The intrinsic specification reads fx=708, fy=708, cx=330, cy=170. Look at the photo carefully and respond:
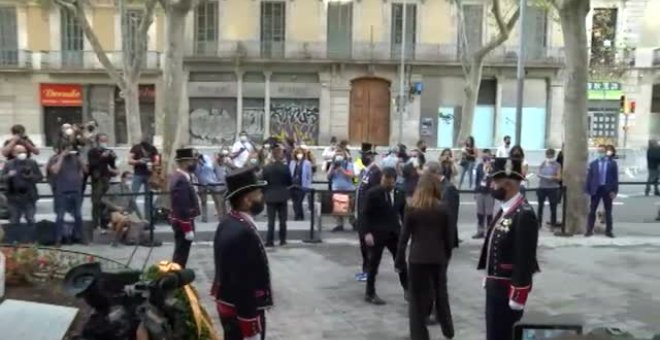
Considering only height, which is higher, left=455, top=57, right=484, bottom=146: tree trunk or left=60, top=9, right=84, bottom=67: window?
left=60, top=9, right=84, bottom=67: window

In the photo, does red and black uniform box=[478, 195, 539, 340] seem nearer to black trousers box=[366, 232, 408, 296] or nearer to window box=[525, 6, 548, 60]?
black trousers box=[366, 232, 408, 296]

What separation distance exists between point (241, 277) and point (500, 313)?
6.71 feet

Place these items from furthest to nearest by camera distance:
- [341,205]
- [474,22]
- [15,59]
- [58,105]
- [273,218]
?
[474,22]
[58,105]
[15,59]
[341,205]
[273,218]

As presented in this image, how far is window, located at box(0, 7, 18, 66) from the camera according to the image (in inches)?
1577

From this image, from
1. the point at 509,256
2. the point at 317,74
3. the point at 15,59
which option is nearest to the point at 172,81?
the point at 509,256

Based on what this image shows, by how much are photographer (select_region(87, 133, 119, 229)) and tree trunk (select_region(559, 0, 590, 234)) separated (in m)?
8.61

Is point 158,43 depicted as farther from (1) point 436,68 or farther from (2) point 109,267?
(2) point 109,267

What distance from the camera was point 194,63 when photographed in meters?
40.1

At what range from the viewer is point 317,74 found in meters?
40.5

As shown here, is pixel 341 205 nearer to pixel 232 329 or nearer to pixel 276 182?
pixel 276 182

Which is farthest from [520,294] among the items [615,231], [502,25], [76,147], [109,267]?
[502,25]

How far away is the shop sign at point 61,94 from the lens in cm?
4038

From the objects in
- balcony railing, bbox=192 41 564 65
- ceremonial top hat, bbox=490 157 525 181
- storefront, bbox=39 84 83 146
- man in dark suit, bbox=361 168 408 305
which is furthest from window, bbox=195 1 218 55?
ceremonial top hat, bbox=490 157 525 181

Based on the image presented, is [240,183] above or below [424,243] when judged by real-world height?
above
